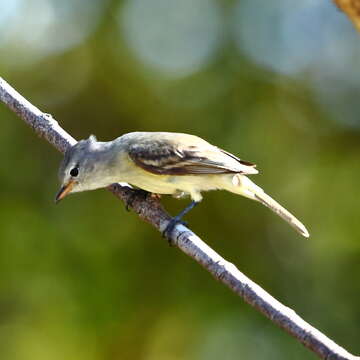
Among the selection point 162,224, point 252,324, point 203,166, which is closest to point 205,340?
point 252,324

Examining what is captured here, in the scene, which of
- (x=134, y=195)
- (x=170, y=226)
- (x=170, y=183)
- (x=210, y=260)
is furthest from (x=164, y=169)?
(x=210, y=260)

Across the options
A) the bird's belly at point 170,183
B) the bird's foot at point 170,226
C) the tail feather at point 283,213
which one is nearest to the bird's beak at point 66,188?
the bird's belly at point 170,183

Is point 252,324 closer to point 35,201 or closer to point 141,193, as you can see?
point 35,201

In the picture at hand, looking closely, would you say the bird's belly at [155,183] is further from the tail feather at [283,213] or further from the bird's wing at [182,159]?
the tail feather at [283,213]

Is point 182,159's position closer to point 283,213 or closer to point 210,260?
point 283,213

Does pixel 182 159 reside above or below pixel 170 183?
above

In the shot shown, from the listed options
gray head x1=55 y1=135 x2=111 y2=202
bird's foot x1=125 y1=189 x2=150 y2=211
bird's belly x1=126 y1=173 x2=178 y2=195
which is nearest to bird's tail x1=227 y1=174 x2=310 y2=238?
bird's belly x1=126 y1=173 x2=178 y2=195

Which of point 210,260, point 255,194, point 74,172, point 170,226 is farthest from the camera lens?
point 255,194

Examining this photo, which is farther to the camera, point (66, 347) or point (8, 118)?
point (8, 118)
